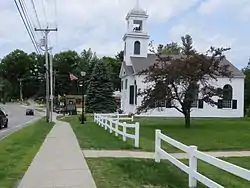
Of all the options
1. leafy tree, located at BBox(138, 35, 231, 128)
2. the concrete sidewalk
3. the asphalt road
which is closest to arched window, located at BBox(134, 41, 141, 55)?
the asphalt road

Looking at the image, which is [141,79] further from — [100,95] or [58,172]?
[58,172]

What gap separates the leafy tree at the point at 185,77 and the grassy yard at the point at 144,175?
19.3 metres

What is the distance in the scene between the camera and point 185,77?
1272 inches

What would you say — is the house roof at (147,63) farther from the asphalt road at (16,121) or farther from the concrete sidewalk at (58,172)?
the concrete sidewalk at (58,172)

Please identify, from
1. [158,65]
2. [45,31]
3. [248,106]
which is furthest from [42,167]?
[248,106]

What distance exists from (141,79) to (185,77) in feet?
83.8

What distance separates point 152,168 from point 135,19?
51808 millimetres

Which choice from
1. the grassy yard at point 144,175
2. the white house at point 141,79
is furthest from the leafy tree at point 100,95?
the grassy yard at point 144,175

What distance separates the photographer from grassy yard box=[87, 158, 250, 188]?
949 cm

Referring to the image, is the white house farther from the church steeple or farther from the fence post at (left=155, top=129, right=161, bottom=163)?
the fence post at (left=155, top=129, right=161, bottom=163)

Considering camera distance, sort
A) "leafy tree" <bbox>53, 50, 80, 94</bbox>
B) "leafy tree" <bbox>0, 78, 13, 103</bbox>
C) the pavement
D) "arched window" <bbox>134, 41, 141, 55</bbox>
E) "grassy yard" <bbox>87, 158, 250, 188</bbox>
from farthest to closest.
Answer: "leafy tree" <bbox>0, 78, 13, 103</bbox> < "leafy tree" <bbox>53, 50, 80, 94</bbox> < "arched window" <bbox>134, 41, 141, 55</bbox> < the pavement < "grassy yard" <bbox>87, 158, 250, 188</bbox>

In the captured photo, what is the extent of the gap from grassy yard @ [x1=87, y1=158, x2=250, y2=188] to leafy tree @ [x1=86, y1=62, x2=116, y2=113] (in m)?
56.2

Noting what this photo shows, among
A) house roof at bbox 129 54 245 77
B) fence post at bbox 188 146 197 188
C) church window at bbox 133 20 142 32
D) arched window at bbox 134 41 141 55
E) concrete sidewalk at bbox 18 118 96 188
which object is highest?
church window at bbox 133 20 142 32

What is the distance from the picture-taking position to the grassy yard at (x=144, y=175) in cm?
949
